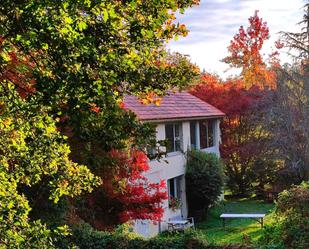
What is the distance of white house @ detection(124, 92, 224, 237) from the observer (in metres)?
21.0

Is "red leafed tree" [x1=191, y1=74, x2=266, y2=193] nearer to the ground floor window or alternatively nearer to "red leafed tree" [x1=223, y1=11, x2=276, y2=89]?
the ground floor window

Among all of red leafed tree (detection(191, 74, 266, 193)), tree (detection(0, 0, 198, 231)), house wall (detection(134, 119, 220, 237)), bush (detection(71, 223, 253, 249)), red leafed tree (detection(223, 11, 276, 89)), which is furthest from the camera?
red leafed tree (detection(223, 11, 276, 89))

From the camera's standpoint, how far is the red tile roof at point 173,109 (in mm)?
20673

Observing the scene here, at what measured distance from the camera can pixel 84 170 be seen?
5.97 metres

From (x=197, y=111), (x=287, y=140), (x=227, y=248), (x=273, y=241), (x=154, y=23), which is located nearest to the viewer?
(x=154, y=23)

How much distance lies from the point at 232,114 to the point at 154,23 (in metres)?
27.5

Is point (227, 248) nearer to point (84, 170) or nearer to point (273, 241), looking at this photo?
point (273, 241)

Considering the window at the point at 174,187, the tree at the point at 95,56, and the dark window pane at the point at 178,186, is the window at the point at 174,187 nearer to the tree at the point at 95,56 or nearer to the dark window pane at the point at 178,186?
the dark window pane at the point at 178,186

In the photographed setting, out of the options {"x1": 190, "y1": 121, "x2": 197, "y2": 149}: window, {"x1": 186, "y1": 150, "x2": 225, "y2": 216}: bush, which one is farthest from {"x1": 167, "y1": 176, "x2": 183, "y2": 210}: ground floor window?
{"x1": 190, "y1": 121, "x2": 197, "y2": 149}: window

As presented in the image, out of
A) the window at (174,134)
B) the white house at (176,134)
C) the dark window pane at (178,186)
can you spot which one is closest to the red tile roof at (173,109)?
the white house at (176,134)

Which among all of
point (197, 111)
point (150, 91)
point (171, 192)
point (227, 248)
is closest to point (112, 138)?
point (150, 91)

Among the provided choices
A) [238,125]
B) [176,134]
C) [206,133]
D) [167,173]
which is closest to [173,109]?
[176,134]

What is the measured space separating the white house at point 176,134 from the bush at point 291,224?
7.05m

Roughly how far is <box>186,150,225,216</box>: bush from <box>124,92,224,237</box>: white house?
0.39 meters
